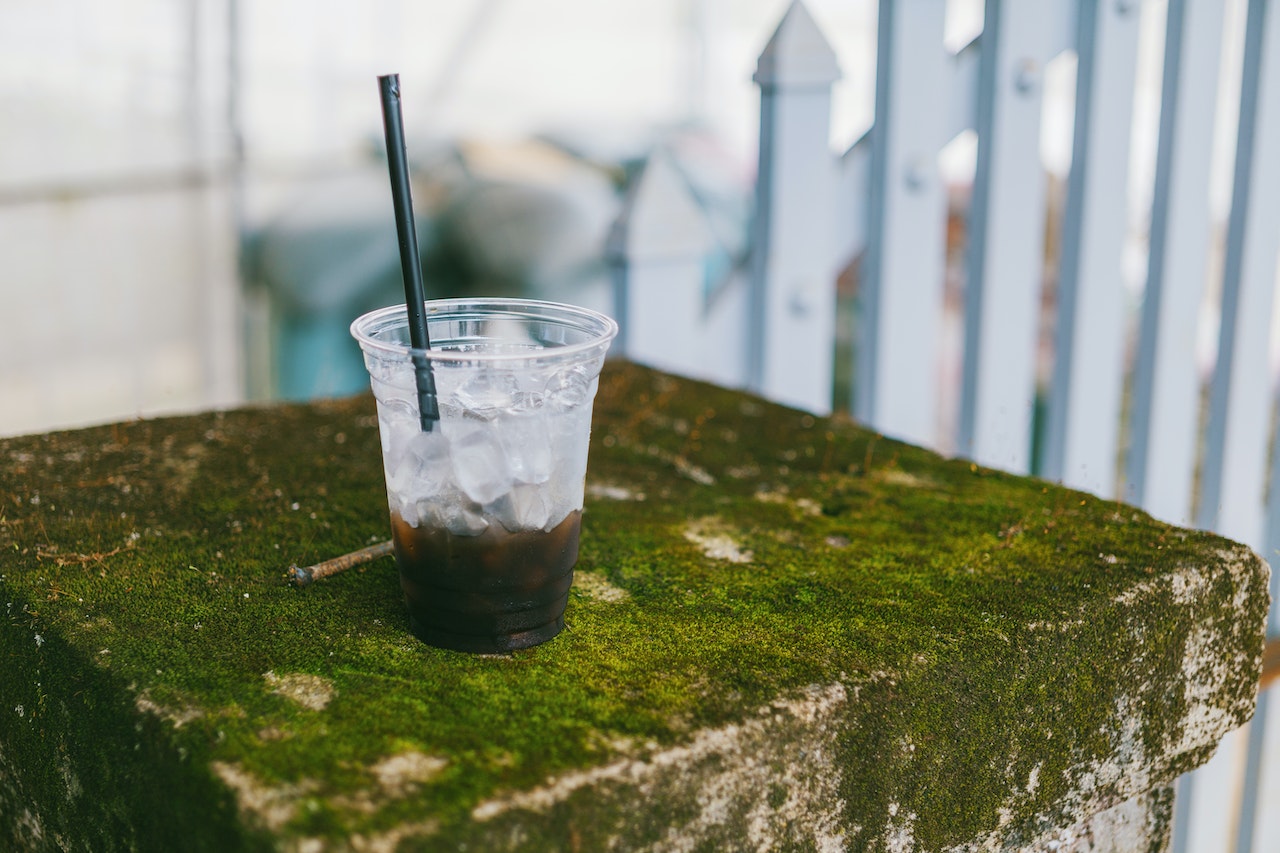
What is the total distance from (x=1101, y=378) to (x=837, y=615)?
1.32 metres

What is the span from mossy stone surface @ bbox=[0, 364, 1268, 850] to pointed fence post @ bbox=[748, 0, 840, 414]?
0.89 metres

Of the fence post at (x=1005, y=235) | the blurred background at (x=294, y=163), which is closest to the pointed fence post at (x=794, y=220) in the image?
the fence post at (x=1005, y=235)

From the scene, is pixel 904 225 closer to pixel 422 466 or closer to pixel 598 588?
pixel 598 588

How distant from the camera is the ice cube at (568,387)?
87 centimetres

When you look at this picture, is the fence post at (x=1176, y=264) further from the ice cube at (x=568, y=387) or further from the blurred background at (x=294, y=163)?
the ice cube at (x=568, y=387)

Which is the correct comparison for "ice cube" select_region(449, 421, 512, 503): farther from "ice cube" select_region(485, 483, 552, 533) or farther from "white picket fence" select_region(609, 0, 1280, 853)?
"white picket fence" select_region(609, 0, 1280, 853)

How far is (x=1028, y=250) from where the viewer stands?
6.84ft

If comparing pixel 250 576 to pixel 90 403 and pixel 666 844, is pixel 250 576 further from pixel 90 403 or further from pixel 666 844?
pixel 90 403

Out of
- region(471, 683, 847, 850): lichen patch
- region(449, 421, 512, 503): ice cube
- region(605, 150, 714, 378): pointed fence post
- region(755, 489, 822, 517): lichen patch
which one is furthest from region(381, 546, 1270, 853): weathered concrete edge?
region(605, 150, 714, 378): pointed fence post

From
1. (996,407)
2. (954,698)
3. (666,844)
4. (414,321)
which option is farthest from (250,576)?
(996,407)

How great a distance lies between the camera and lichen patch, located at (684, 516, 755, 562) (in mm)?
1132

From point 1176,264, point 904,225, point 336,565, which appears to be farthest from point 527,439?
point 1176,264

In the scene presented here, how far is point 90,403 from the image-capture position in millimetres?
3254

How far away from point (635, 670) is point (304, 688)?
0.25 metres
